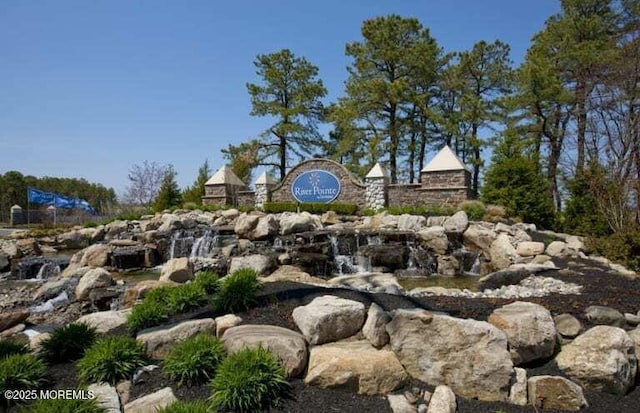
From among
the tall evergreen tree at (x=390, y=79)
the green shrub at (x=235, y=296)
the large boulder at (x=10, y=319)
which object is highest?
the tall evergreen tree at (x=390, y=79)

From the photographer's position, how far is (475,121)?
2180 cm

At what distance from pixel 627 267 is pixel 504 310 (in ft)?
20.1

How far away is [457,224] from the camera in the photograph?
37.1ft

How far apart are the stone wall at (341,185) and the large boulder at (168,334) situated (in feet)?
46.0

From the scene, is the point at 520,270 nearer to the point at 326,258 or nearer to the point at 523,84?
the point at 326,258

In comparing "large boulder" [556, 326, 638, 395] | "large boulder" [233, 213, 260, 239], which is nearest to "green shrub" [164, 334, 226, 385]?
"large boulder" [556, 326, 638, 395]

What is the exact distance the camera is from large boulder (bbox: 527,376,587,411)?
291 cm

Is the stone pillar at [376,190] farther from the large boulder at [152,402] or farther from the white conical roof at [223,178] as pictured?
the large boulder at [152,402]

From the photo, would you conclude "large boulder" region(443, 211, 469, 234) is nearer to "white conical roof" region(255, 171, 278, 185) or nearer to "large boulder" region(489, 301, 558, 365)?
"large boulder" region(489, 301, 558, 365)

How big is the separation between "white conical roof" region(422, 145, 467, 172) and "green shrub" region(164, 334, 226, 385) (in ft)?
46.4

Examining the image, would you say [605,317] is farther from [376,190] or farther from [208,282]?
[376,190]

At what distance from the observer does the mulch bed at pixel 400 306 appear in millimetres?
2883

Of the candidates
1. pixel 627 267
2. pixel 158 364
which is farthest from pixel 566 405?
pixel 627 267

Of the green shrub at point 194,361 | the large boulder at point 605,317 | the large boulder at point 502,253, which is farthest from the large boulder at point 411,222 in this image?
the green shrub at point 194,361
